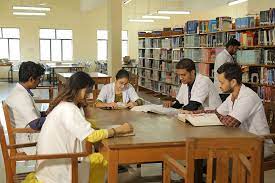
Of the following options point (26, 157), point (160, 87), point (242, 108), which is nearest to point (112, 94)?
point (242, 108)

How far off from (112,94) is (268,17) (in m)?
3.28

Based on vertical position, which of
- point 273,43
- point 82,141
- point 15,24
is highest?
point 15,24

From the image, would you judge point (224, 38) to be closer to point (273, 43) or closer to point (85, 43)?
point (273, 43)

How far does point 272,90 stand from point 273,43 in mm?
783

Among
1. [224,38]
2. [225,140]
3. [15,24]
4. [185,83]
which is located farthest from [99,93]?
[15,24]

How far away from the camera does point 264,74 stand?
21.3ft

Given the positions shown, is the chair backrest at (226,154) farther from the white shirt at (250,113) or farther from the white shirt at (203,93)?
the white shirt at (203,93)

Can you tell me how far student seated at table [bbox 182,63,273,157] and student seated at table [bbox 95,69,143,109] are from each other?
4.30 ft

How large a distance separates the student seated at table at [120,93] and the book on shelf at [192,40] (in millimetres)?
4775

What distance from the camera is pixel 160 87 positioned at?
11.3 meters

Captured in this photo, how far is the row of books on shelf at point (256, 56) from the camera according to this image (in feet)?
20.6

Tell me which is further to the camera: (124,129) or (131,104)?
(131,104)

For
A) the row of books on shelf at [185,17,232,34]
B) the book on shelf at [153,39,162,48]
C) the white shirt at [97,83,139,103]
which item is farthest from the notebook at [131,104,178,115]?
the book on shelf at [153,39,162,48]

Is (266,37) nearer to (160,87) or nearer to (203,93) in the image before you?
(203,93)
